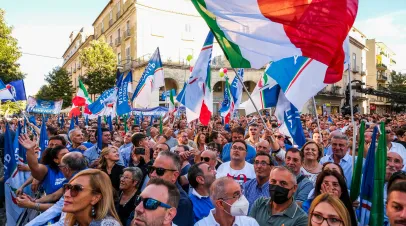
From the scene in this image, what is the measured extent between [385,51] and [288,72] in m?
83.0

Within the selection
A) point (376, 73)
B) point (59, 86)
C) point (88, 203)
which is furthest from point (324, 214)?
point (376, 73)

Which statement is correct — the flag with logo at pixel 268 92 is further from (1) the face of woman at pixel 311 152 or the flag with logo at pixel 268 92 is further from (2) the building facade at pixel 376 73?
(2) the building facade at pixel 376 73

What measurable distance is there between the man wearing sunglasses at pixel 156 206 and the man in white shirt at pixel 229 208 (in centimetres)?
52

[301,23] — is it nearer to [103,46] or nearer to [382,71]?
[103,46]

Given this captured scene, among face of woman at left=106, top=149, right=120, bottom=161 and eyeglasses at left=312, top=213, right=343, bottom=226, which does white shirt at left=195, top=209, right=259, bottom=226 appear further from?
face of woman at left=106, top=149, right=120, bottom=161

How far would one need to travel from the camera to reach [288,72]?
17.5 ft

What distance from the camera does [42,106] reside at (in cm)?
1941

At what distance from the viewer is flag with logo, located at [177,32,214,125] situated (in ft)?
24.7

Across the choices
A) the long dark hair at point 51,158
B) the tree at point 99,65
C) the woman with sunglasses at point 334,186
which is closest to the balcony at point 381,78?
the tree at point 99,65

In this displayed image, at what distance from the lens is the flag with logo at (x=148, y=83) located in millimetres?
11000

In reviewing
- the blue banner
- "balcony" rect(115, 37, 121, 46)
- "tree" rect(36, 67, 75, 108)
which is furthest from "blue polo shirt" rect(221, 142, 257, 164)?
"tree" rect(36, 67, 75, 108)

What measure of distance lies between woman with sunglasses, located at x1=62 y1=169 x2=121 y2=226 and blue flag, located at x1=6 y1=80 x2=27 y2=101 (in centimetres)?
1008

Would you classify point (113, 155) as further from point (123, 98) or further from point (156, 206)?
point (123, 98)

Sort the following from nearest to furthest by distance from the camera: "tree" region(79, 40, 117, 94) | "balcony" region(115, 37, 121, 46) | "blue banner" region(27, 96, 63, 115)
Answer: "blue banner" region(27, 96, 63, 115), "tree" region(79, 40, 117, 94), "balcony" region(115, 37, 121, 46)
